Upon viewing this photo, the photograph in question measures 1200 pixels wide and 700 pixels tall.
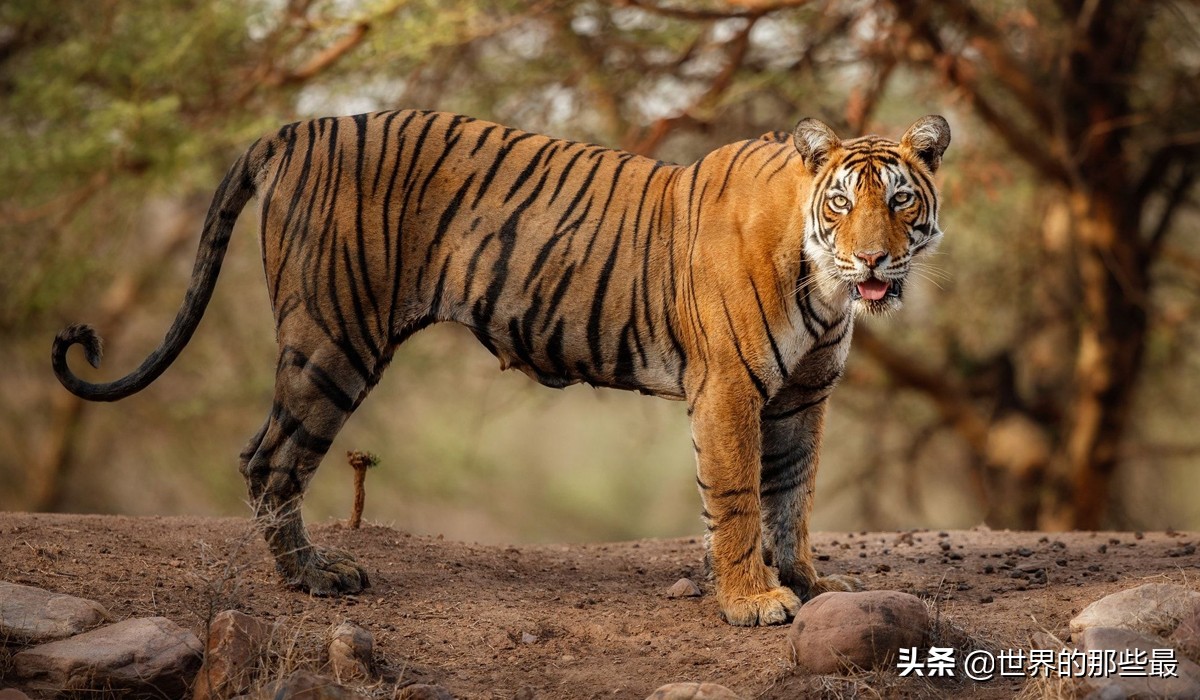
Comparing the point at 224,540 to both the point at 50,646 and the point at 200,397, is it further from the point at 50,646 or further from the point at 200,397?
the point at 200,397

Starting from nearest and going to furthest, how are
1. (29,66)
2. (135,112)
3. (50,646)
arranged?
(50,646)
(135,112)
(29,66)

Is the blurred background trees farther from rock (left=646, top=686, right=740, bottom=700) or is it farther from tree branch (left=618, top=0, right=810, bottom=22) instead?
rock (left=646, top=686, right=740, bottom=700)

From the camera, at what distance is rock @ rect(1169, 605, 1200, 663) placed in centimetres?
502

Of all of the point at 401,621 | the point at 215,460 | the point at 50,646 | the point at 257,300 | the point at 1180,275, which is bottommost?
the point at 50,646

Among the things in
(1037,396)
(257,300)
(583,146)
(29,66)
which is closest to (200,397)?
(257,300)

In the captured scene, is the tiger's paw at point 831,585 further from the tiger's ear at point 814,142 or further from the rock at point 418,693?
the rock at point 418,693

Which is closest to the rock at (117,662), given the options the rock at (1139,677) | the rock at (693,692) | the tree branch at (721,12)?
the rock at (693,692)

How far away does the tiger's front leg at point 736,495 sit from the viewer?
5598mm

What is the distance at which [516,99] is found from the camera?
1229 cm

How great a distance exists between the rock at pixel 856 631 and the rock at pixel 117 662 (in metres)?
2.17

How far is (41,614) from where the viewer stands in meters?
4.99

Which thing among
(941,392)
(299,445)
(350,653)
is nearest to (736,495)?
(350,653)

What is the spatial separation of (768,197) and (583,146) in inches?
39.2

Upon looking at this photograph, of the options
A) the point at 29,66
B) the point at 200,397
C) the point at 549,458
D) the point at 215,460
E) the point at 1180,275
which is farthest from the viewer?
the point at 549,458
